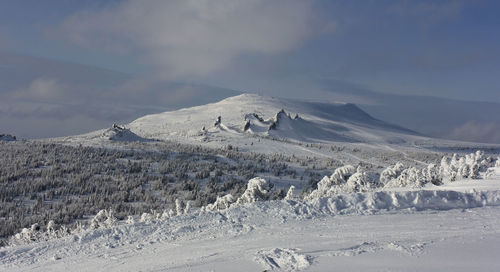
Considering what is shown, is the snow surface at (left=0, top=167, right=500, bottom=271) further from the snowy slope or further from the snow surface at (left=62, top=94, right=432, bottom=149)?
the snowy slope

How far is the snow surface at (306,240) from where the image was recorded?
5695 mm

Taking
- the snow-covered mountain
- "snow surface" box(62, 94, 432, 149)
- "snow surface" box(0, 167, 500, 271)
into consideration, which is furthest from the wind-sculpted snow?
the snow-covered mountain

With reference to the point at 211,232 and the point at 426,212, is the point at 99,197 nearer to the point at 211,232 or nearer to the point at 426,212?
the point at 211,232

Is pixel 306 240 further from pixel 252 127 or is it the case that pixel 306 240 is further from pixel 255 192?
pixel 252 127

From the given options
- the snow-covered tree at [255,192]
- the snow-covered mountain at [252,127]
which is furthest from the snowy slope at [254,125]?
the snow-covered tree at [255,192]

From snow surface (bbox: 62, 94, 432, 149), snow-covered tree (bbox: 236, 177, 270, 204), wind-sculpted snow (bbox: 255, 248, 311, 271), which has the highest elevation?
snow surface (bbox: 62, 94, 432, 149)

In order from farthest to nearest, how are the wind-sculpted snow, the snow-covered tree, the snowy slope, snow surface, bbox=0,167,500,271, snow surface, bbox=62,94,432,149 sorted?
the snowy slope < snow surface, bbox=62,94,432,149 < the snow-covered tree < snow surface, bbox=0,167,500,271 < the wind-sculpted snow

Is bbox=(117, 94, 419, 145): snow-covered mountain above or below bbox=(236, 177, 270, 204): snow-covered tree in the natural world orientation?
above

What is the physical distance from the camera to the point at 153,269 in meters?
5.82

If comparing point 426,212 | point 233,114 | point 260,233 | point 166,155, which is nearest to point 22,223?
point 260,233

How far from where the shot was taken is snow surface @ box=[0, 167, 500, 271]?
5.70 m

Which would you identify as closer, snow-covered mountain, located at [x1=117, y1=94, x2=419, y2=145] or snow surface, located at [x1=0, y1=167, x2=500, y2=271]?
snow surface, located at [x1=0, y1=167, x2=500, y2=271]

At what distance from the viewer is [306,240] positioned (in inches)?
263

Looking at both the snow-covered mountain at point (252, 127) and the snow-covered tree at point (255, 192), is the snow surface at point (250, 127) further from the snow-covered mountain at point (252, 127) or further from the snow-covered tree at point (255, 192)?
the snow-covered tree at point (255, 192)
